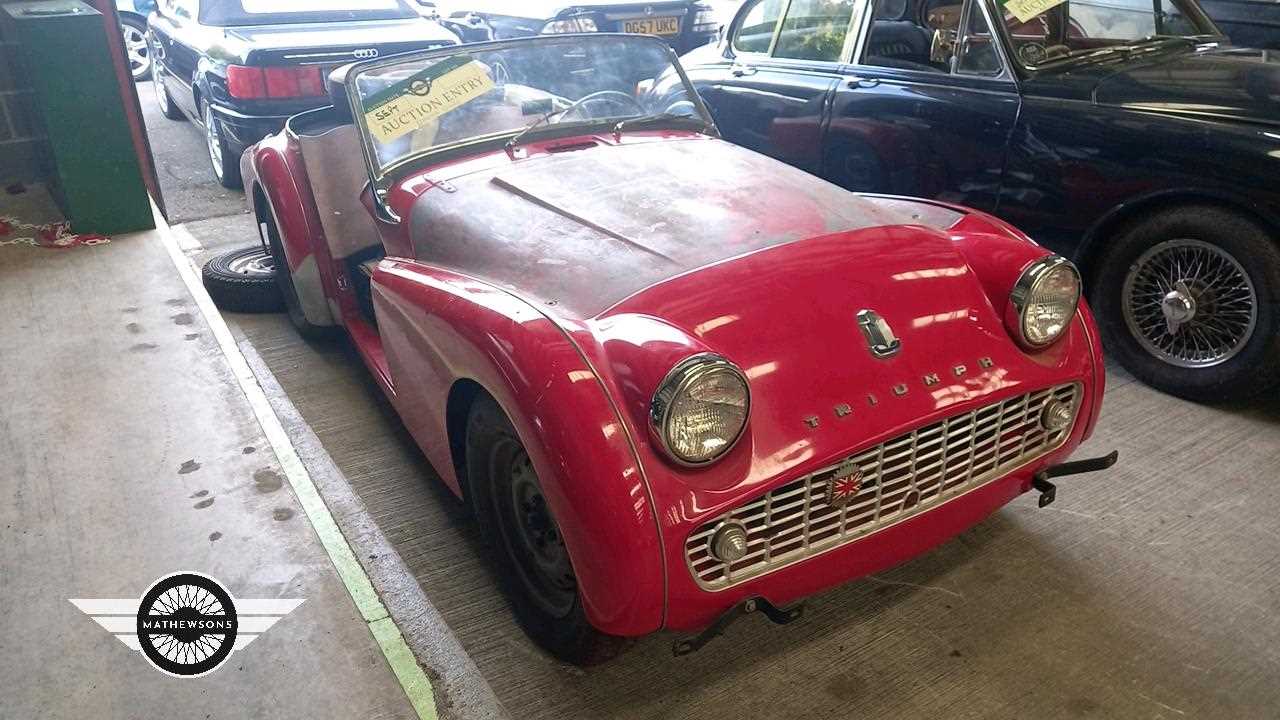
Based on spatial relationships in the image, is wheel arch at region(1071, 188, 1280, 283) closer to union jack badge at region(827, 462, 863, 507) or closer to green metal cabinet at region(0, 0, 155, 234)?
union jack badge at region(827, 462, 863, 507)

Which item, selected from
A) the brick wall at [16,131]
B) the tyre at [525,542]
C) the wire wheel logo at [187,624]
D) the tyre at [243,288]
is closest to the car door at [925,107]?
the tyre at [525,542]

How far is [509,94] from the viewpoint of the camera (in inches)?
120

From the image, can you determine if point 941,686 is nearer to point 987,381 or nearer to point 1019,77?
point 987,381

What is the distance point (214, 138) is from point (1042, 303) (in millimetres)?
5235

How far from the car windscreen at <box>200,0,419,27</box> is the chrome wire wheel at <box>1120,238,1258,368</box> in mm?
4596

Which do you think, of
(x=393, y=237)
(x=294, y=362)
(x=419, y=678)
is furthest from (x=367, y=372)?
(x=419, y=678)

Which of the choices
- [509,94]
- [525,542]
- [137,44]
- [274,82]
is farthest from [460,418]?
[137,44]

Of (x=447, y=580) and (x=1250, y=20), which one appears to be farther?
(x=1250, y=20)

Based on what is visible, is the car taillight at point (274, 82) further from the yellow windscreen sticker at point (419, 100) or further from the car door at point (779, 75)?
the yellow windscreen sticker at point (419, 100)

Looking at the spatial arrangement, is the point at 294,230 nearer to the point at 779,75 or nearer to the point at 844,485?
the point at 844,485

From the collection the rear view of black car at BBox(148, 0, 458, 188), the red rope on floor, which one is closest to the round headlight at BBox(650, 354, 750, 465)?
the red rope on floor

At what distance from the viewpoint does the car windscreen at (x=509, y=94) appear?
9.59 feet

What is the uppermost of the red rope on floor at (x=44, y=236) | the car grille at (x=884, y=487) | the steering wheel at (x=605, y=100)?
the steering wheel at (x=605, y=100)

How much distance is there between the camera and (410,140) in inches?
116
